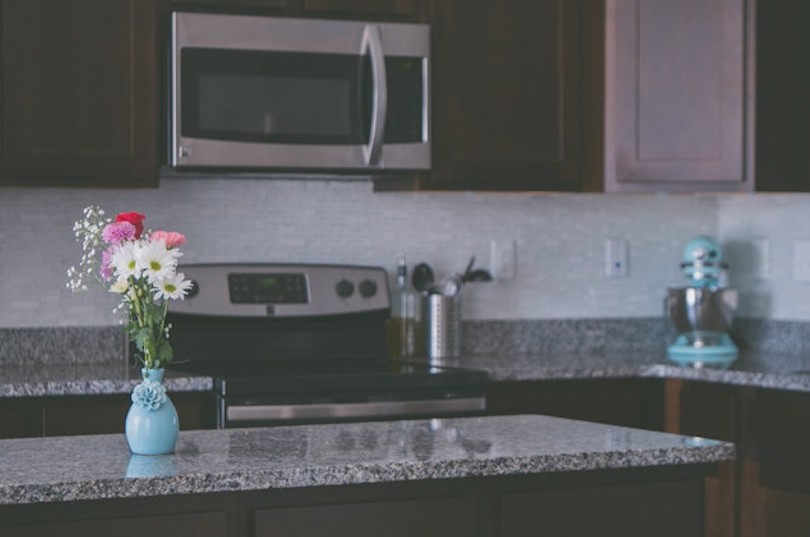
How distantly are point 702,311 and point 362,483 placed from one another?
2.37 meters

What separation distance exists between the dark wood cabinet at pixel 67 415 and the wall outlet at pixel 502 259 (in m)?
1.33

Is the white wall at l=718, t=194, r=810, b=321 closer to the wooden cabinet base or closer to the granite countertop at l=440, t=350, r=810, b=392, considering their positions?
the granite countertop at l=440, t=350, r=810, b=392

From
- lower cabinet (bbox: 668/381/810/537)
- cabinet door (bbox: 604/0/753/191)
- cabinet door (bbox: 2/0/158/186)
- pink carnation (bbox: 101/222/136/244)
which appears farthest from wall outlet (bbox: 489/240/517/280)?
pink carnation (bbox: 101/222/136/244)

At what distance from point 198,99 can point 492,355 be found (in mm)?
1282

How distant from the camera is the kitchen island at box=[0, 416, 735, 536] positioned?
208cm

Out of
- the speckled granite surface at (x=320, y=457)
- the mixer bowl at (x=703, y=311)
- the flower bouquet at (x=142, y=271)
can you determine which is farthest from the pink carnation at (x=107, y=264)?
the mixer bowl at (x=703, y=311)

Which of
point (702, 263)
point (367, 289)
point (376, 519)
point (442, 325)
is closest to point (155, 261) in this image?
point (376, 519)

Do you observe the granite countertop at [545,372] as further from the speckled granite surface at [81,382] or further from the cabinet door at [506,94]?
the cabinet door at [506,94]

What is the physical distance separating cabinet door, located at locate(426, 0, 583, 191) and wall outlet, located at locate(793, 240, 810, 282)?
78cm

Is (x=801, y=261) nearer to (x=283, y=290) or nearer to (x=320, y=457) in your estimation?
(x=283, y=290)

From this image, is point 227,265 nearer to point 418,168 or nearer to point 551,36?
point 418,168

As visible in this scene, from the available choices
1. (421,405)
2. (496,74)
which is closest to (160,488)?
(421,405)

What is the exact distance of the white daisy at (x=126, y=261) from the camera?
2.27 metres

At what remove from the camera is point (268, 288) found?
4125mm
